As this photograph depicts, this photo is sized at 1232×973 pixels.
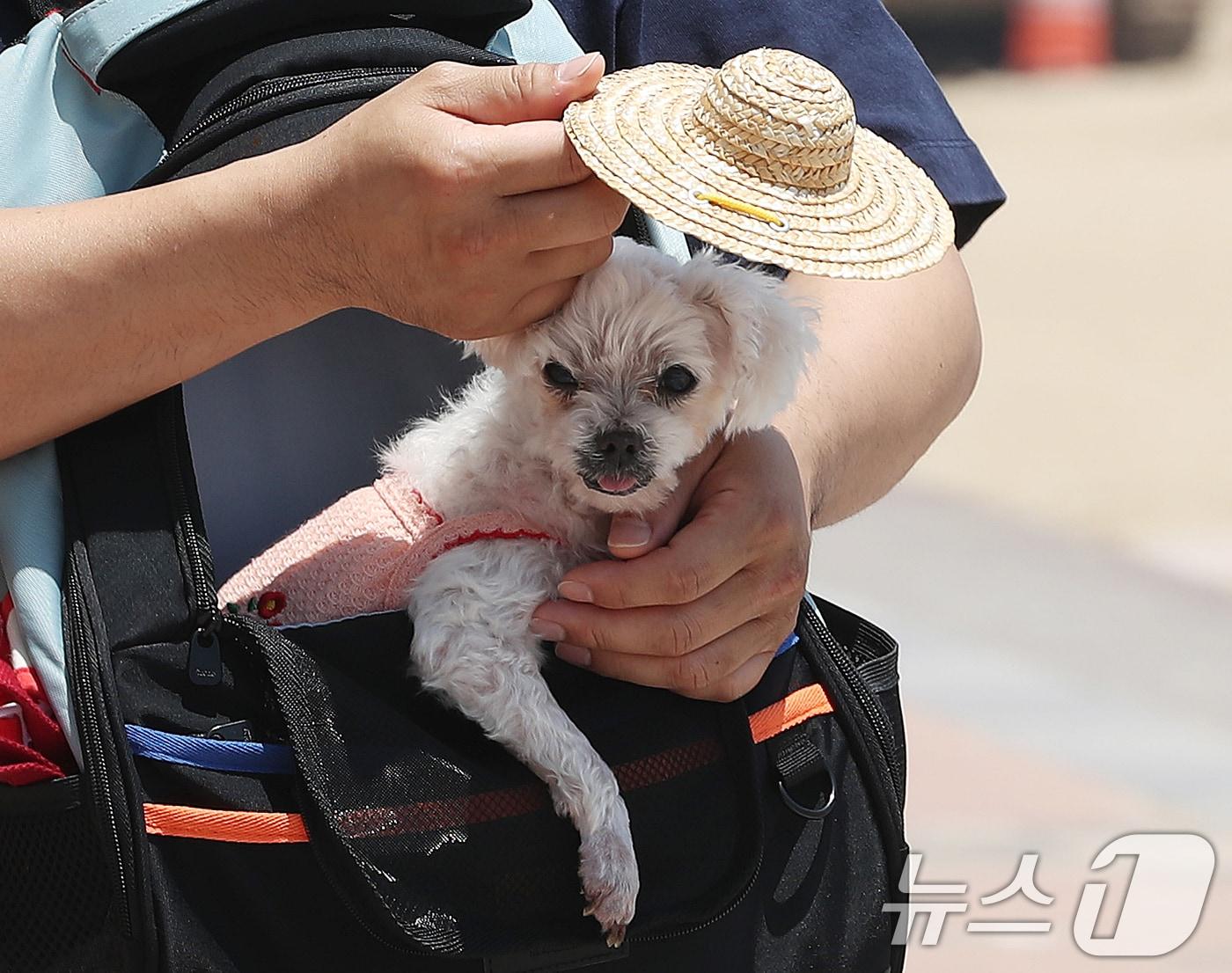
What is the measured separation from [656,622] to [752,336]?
44cm

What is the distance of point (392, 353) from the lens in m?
2.04

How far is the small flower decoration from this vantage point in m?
1.69

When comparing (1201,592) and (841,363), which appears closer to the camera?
(841,363)

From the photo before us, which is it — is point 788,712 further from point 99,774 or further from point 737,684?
point 99,774

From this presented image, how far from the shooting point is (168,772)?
1.50m

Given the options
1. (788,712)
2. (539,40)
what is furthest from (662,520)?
(539,40)

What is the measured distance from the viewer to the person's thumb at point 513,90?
5.02ft

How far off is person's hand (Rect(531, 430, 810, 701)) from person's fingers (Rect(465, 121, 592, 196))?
463 mm

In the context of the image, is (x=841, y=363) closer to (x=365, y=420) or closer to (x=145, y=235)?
(x=365, y=420)

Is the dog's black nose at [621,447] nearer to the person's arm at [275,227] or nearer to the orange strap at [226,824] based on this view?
the person's arm at [275,227]

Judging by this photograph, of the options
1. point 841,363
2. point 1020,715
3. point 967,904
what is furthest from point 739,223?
point 1020,715

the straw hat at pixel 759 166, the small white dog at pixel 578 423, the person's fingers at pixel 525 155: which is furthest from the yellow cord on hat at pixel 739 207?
the small white dog at pixel 578 423

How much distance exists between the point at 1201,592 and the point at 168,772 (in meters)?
4.81

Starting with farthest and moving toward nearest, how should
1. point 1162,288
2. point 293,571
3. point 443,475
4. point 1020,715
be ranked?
point 1162,288 → point 1020,715 → point 443,475 → point 293,571
